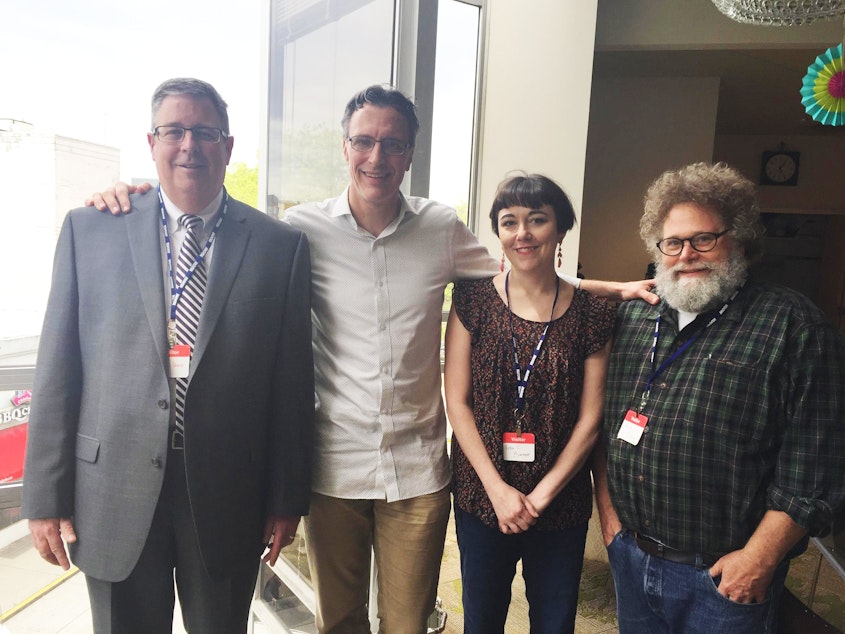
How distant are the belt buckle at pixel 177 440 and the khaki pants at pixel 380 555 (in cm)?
45

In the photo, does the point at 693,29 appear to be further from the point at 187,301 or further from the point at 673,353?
the point at 187,301

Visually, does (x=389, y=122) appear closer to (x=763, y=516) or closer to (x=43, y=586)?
(x=763, y=516)

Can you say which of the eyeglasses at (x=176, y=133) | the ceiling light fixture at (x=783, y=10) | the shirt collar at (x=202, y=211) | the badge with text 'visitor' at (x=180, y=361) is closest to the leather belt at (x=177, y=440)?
the badge with text 'visitor' at (x=180, y=361)

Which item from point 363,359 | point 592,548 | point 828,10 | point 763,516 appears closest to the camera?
point 763,516

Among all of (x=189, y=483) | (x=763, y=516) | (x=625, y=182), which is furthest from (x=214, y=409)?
(x=625, y=182)

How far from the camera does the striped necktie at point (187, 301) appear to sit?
4.66 feet

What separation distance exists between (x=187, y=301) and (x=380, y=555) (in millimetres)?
973

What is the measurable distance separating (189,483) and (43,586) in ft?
6.60

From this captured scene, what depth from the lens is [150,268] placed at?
138 cm

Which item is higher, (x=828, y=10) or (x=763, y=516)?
(x=828, y=10)

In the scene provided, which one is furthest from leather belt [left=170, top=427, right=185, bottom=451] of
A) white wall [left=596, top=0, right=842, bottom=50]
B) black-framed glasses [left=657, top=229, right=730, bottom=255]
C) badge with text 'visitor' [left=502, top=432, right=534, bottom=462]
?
white wall [left=596, top=0, right=842, bottom=50]

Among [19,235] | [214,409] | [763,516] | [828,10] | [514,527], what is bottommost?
[514,527]

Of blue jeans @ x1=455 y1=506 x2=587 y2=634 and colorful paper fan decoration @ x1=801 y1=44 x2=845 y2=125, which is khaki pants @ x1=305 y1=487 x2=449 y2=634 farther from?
colorful paper fan decoration @ x1=801 y1=44 x2=845 y2=125

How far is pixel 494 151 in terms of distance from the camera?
3430mm
